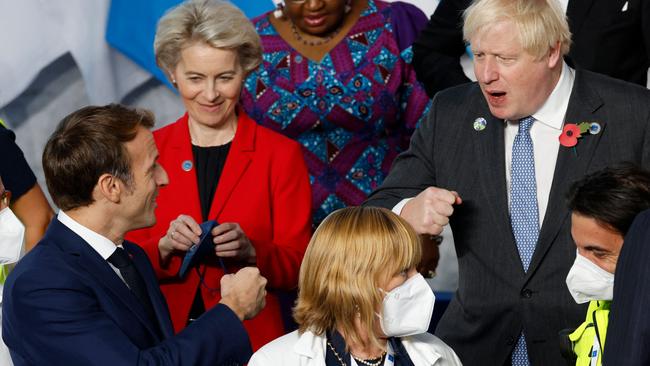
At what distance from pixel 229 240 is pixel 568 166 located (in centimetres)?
106

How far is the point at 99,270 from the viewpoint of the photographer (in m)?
3.27

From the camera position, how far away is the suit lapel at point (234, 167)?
4.15 meters

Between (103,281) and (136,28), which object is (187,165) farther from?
(136,28)

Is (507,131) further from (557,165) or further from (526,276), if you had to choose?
(526,276)

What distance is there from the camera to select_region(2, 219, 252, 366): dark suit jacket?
10.2ft

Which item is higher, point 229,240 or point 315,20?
point 315,20

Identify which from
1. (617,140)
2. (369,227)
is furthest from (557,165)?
(369,227)

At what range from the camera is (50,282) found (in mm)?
3127

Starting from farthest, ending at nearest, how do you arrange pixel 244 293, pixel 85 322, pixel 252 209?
1. pixel 252 209
2. pixel 244 293
3. pixel 85 322

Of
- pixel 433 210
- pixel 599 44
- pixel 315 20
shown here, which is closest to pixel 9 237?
pixel 433 210

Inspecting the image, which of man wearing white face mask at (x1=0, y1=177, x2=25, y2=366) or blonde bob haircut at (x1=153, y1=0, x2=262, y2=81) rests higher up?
blonde bob haircut at (x1=153, y1=0, x2=262, y2=81)

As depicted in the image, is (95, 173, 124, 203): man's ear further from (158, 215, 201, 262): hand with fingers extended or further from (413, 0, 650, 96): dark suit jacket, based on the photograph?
(413, 0, 650, 96): dark suit jacket

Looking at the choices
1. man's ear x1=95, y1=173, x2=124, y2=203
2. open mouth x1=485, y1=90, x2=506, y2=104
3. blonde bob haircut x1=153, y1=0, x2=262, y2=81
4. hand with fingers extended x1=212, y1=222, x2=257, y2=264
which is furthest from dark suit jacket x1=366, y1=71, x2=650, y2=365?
man's ear x1=95, y1=173, x2=124, y2=203

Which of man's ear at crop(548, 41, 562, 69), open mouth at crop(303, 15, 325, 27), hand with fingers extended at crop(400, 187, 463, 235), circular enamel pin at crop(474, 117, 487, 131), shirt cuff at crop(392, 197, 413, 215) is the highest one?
man's ear at crop(548, 41, 562, 69)
